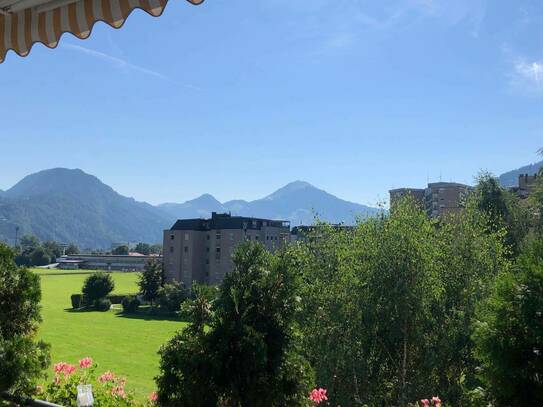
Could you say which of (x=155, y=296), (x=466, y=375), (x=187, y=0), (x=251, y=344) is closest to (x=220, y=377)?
(x=251, y=344)

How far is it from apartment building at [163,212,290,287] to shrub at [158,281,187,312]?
15800mm

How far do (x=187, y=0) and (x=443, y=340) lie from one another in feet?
64.0

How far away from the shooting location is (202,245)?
9631cm

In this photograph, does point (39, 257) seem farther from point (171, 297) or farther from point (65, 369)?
point (65, 369)

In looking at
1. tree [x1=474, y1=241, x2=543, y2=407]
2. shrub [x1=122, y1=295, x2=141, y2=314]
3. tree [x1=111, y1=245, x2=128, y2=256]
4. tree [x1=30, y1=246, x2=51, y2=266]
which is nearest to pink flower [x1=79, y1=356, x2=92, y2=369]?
tree [x1=474, y1=241, x2=543, y2=407]

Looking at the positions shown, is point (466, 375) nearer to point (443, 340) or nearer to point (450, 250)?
point (443, 340)

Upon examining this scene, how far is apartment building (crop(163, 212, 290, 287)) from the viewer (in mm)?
93000

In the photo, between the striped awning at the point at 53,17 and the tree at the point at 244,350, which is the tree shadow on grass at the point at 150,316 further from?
the striped awning at the point at 53,17

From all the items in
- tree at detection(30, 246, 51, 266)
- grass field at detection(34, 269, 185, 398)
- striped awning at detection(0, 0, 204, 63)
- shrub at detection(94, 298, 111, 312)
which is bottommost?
grass field at detection(34, 269, 185, 398)

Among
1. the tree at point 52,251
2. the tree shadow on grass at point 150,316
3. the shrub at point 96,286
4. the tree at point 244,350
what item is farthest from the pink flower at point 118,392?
the tree at point 52,251

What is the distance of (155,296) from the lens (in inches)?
3196

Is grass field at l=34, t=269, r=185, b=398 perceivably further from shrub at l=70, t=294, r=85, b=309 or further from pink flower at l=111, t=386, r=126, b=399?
pink flower at l=111, t=386, r=126, b=399

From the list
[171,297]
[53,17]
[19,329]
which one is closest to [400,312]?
[19,329]

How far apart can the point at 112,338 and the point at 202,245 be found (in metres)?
40.2
